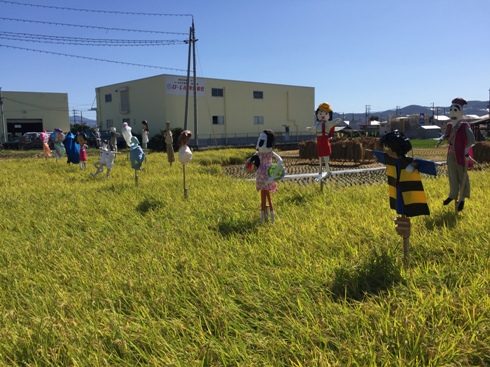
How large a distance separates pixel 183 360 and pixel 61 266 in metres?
2.11

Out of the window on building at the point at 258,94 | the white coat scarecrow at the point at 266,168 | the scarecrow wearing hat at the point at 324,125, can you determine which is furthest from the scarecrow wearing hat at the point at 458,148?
the window on building at the point at 258,94

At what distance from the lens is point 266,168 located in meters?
5.51

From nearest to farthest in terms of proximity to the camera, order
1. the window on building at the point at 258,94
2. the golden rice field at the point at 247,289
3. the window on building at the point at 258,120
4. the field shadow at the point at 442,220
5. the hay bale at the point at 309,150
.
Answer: the golden rice field at the point at 247,289
the field shadow at the point at 442,220
the hay bale at the point at 309,150
the window on building at the point at 258,94
the window on building at the point at 258,120

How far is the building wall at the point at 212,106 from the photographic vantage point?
31.2m

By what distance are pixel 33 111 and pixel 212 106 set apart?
1844 centimetres

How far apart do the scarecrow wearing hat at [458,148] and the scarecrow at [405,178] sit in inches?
80.9

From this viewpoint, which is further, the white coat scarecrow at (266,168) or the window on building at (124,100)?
the window on building at (124,100)

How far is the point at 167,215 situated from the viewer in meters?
5.98

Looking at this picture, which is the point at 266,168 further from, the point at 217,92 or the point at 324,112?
the point at 217,92

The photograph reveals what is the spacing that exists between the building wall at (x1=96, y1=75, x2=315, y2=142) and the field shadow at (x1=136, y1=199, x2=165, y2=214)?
872 inches

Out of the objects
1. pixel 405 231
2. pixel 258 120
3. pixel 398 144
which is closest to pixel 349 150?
pixel 398 144

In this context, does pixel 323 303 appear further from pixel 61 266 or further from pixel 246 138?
pixel 246 138

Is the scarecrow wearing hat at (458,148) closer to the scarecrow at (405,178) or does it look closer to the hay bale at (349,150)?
the scarecrow at (405,178)

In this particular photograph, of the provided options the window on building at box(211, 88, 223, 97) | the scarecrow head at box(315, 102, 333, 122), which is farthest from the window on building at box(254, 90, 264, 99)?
the scarecrow head at box(315, 102, 333, 122)
